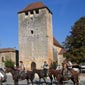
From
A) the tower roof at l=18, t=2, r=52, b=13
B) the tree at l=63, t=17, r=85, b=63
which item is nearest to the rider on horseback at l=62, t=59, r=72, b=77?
the tree at l=63, t=17, r=85, b=63

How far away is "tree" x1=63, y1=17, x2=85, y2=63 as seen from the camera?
127 feet

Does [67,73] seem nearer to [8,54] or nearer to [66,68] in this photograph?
[66,68]

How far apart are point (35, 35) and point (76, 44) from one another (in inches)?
770

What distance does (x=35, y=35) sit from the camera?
5834cm

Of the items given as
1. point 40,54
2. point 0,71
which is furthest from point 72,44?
point 0,71

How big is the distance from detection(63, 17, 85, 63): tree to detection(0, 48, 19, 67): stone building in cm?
2575

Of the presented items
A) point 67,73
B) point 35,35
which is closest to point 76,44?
point 35,35

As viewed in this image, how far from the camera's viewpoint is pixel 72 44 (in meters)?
40.1

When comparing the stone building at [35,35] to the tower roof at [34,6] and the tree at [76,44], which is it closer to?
the tower roof at [34,6]

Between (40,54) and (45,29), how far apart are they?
5.51m

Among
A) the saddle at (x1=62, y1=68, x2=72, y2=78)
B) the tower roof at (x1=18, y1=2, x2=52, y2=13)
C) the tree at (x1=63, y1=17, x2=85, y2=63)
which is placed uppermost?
the tower roof at (x1=18, y1=2, x2=52, y2=13)

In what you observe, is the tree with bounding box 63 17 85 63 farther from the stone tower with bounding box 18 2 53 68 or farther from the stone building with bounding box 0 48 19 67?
the stone building with bounding box 0 48 19 67

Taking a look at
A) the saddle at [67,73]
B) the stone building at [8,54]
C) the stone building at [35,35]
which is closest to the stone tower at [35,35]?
the stone building at [35,35]

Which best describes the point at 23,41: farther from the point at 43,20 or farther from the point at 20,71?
the point at 20,71
